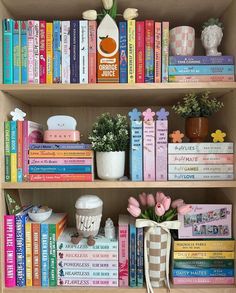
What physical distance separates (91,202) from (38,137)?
33cm

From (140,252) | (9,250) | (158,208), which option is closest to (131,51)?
(158,208)

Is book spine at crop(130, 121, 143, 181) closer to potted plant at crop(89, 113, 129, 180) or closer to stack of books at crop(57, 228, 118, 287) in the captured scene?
potted plant at crop(89, 113, 129, 180)

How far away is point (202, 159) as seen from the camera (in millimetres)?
966

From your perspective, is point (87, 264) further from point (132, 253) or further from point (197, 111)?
point (197, 111)

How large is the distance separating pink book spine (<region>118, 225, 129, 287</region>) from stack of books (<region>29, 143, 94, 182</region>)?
0.76 ft

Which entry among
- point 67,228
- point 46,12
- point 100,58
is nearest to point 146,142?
point 100,58

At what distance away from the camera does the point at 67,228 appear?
1146 millimetres

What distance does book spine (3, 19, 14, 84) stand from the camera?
945 millimetres

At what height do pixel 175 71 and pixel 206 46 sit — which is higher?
pixel 206 46

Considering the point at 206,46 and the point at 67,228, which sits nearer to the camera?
the point at 206,46

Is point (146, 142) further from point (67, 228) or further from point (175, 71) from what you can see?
point (67, 228)

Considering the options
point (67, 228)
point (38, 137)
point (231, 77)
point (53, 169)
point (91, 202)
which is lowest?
point (67, 228)

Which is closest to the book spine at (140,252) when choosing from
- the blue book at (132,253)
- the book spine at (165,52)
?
the blue book at (132,253)

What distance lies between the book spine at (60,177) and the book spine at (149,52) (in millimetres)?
399
